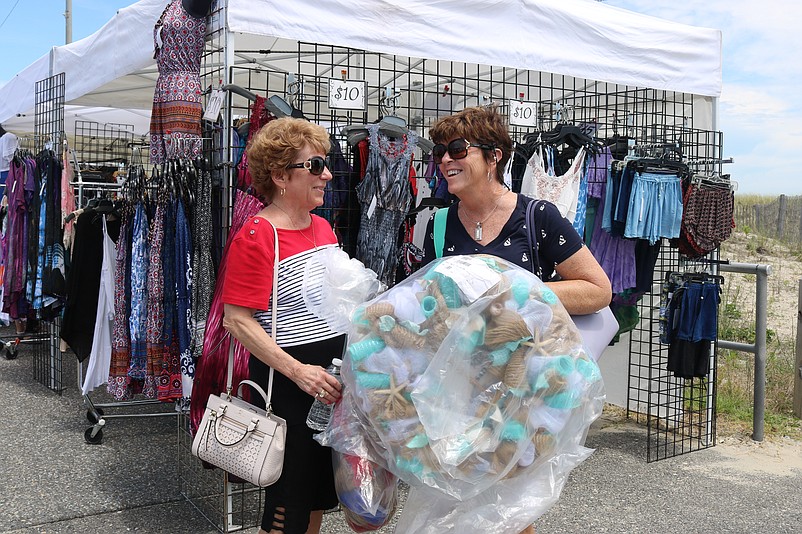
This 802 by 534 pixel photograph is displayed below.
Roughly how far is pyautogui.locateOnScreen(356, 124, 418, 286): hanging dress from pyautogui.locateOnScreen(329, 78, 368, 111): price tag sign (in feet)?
0.52

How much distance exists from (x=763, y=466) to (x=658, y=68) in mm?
2751

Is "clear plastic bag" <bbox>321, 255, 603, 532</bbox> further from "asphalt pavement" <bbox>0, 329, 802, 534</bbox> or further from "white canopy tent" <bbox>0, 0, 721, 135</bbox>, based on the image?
"white canopy tent" <bbox>0, 0, 721, 135</bbox>

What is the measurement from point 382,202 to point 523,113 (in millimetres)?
1320

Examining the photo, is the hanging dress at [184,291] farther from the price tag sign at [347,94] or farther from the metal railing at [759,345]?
the metal railing at [759,345]

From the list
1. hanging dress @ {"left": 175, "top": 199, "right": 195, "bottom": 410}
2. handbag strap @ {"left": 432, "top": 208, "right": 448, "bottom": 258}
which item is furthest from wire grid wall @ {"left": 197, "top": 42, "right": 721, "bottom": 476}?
handbag strap @ {"left": 432, "top": 208, "right": 448, "bottom": 258}

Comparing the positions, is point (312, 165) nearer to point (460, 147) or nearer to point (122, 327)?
point (460, 147)

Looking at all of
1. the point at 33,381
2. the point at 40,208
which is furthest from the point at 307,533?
the point at 33,381

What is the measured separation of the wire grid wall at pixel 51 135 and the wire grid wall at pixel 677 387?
4.81m

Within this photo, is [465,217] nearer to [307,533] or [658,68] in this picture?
[307,533]

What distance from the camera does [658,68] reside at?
523 cm

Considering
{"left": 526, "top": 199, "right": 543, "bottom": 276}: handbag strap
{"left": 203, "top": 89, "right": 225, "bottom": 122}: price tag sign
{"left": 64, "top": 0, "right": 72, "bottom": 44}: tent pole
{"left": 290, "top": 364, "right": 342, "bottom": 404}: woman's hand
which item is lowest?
{"left": 290, "top": 364, "right": 342, "bottom": 404}: woman's hand

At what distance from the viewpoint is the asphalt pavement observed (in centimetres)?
398

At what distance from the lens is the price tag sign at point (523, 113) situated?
4.74 m

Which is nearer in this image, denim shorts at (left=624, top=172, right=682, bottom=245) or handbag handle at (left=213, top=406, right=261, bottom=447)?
handbag handle at (left=213, top=406, right=261, bottom=447)
